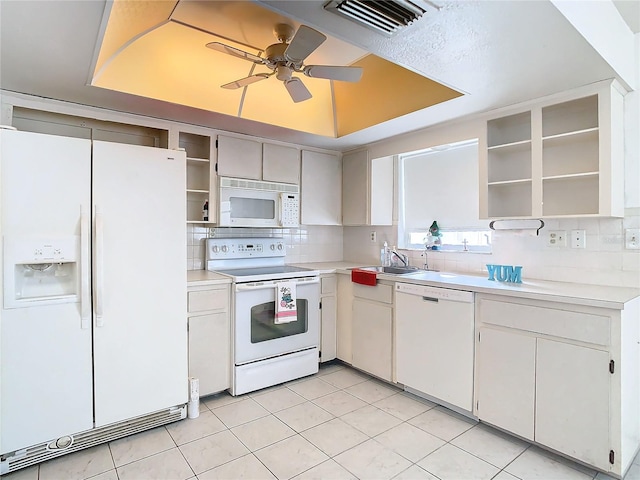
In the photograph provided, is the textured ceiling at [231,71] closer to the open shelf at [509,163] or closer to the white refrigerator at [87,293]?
the white refrigerator at [87,293]

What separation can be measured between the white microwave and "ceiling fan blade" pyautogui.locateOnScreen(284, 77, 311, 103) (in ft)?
3.47

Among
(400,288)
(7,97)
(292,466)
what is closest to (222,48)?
(7,97)

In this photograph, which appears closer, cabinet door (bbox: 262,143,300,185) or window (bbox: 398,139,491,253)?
window (bbox: 398,139,491,253)

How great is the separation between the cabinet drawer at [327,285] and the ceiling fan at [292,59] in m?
1.68

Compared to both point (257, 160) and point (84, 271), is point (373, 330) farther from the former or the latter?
point (84, 271)

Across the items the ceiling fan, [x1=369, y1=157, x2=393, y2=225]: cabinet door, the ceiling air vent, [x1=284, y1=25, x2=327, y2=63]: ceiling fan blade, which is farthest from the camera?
[x1=369, y1=157, x2=393, y2=225]: cabinet door

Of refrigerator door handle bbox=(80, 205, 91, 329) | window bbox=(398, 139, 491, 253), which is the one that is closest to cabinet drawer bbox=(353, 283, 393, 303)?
window bbox=(398, 139, 491, 253)

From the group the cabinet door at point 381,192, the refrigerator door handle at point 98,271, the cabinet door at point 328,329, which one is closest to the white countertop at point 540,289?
the cabinet door at point 328,329

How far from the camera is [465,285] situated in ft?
7.81

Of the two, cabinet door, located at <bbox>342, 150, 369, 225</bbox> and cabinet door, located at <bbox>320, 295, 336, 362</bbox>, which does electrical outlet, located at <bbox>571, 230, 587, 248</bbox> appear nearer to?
cabinet door, located at <bbox>342, 150, 369, 225</bbox>

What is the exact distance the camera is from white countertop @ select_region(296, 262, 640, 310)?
6.12 ft

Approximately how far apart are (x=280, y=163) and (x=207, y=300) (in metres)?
1.51

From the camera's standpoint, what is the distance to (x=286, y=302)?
2.94m

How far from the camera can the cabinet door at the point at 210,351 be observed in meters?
2.62
